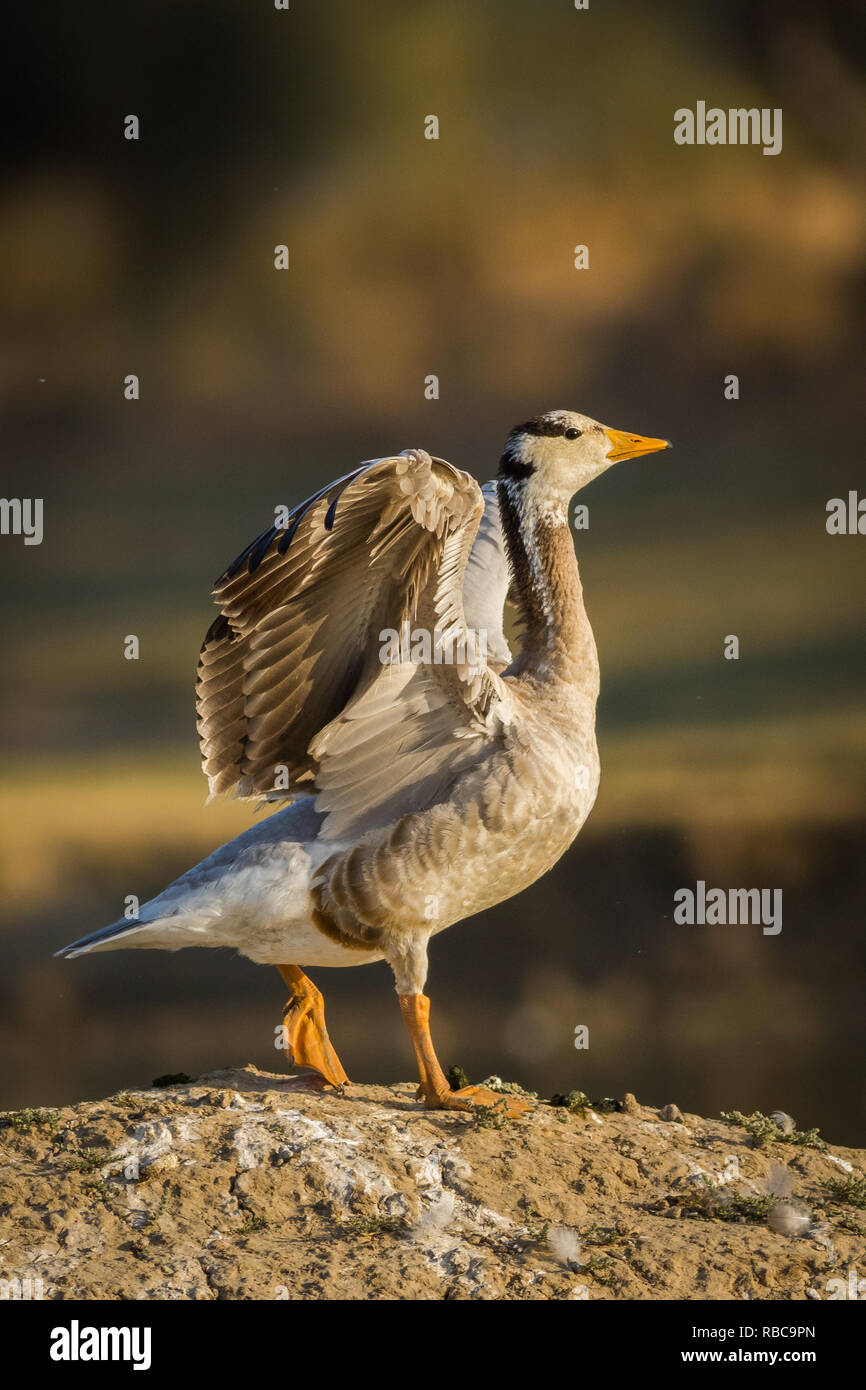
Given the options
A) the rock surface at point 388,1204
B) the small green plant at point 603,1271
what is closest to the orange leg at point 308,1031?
the rock surface at point 388,1204

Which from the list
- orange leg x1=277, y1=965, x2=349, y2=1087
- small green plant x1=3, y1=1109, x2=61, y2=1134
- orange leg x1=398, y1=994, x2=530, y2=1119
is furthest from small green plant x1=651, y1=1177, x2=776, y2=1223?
small green plant x1=3, y1=1109, x2=61, y2=1134

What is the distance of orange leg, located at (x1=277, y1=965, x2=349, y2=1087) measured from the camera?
9414 mm

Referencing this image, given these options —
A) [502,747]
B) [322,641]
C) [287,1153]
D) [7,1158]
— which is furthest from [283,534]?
[7,1158]

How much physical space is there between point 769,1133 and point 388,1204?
3.00 metres

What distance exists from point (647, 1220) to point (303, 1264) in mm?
2016

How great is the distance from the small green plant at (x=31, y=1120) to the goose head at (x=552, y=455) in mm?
5139

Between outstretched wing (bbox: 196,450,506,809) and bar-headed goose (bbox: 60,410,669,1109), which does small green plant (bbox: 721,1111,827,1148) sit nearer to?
bar-headed goose (bbox: 60,410,669,1109)

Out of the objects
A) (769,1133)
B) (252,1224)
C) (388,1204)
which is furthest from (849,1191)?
(252,1224)

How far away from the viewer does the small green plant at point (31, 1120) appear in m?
8.45

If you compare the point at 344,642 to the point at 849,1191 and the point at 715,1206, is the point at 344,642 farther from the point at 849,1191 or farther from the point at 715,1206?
the point at 849,1191

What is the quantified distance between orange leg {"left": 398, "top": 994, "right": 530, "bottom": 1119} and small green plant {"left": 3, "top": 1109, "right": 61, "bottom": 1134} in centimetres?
227

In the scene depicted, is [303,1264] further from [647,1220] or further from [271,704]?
[271,704]

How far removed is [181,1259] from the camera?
6.95 meters

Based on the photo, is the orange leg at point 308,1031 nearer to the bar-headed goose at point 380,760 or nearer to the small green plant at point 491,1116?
the bar-headed goose at point 380,760
